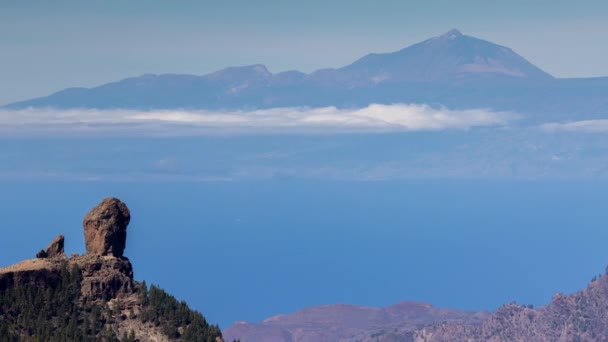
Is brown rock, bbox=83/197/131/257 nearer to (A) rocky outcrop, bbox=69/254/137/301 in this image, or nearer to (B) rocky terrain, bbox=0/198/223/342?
(B) rocky terrain, bbox=0/198/223/342

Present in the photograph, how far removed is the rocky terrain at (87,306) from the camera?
77.3m

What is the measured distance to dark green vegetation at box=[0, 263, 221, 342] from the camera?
3029 inches

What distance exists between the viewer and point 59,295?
7962 centimetres

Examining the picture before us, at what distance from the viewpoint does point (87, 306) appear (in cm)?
7981

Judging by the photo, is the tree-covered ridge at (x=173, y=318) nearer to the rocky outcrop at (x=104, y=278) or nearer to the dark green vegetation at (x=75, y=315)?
the dark green vegetation at (x=75, y=315)

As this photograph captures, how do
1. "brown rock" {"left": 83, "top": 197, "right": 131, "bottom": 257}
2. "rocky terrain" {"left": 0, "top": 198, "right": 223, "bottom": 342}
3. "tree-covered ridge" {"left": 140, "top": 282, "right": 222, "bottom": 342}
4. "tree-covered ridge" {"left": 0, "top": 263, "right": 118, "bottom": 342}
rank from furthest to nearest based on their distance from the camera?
1. "brown rock" {"left": 83, "top": 197, "right": 131, "bottom": 257}
2. "tree-covered ridge" {"left": 140, "top": 282, "right": 222, "bottom": 342}
3. "rocky terrain" {"left": 0, "top": 198, "right": 223, "bottom": 342}
4. "tree-covered ridge" {"left": 0, "top": 263, "right": 118, "bottom": 342}

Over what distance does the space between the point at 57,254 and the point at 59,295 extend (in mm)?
6107

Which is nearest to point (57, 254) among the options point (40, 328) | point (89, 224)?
point (89, 224)

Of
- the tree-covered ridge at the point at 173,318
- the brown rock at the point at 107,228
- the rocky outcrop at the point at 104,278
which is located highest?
the brown rock at the point at 107,228

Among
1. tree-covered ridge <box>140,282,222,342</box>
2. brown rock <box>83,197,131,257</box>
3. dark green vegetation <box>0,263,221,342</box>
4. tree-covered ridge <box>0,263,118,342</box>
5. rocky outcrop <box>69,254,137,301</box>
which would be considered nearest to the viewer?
tree-covered ridge <box>0,263,118,342</box>

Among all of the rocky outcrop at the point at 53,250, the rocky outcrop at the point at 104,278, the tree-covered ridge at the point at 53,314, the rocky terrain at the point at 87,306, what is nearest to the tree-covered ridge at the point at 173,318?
the rocky terrain at the point at 87,306

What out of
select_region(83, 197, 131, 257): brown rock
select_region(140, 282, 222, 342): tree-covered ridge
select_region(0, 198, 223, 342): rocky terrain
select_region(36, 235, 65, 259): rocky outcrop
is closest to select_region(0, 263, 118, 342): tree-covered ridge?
select_region(0, 198, 223, 342): rocky terrain

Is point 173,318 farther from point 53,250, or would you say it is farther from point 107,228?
point 53,250

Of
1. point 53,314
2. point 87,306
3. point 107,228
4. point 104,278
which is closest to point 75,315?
point 87,306
